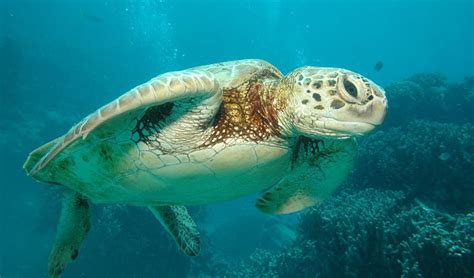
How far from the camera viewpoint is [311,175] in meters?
2.74

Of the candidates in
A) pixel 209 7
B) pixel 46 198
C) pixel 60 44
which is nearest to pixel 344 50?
pixel 209 7

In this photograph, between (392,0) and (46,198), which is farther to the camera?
(392,0)

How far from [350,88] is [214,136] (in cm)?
87

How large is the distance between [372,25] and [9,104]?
8593cm

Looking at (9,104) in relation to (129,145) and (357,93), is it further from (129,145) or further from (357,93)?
(357,93)

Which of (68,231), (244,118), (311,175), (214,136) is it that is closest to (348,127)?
(244,118)

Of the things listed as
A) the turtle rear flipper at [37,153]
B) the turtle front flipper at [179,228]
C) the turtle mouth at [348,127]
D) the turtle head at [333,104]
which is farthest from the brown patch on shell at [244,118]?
the turtle front flipper at [179,228]

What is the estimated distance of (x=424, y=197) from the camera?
5.46 metres

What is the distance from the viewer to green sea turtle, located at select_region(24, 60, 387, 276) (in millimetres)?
1730

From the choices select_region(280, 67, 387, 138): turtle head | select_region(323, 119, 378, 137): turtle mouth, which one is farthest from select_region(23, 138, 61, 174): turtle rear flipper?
select_region(323, 119, 378, 137): turtle mouth

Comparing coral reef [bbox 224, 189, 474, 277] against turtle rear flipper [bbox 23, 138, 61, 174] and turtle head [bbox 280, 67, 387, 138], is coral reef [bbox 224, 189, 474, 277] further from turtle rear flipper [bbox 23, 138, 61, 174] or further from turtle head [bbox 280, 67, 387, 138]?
turtle rear flipper [bbox 23, 138, 61, 174]

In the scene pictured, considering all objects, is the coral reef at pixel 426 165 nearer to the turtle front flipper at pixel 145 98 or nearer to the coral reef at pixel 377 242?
the coral reef at pixel 377 242

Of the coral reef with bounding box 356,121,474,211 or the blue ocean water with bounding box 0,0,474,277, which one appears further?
the coral reef with bounding box 356,121,474,211

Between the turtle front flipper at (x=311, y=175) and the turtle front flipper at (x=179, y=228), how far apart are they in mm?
867
